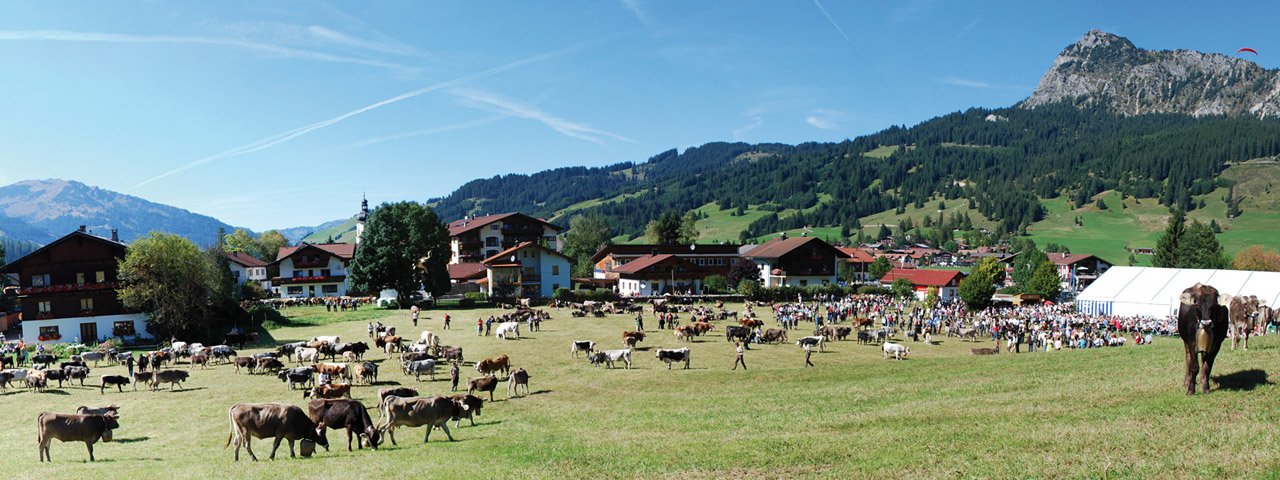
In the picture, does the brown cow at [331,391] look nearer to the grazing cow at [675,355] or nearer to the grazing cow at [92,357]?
the grazing cow at [675,355]

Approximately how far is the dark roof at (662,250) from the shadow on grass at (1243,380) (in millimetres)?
79891

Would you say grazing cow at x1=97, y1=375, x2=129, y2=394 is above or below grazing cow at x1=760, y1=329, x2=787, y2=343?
above

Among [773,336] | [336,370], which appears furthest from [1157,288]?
[336,370]

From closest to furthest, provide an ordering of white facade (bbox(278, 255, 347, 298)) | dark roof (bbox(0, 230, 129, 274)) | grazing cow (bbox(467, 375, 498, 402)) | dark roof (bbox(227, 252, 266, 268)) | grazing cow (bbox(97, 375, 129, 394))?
grazing cow (bbox(467, 375, 498, 402)), grazing cow (bbox(97, 375, 129, 394)), dark roof (bbox(0, 230, 129, 274)), white facade (bbox(278, 255, 347, 298)), dark roof (bbox(227, 252, 266, 268))

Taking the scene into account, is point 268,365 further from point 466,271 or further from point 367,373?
point 466,271

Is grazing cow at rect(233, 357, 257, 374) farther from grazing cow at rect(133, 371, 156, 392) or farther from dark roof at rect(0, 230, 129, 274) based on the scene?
dark roof at rect(0, 230, 129, 274)

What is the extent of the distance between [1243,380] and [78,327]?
59.9 metres

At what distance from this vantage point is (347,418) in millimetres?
16672

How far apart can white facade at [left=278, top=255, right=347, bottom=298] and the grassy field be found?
57345 millimetres

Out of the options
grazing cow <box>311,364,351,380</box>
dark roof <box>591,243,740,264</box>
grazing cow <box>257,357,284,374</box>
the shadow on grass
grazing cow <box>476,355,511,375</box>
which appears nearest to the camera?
the shadow on grass

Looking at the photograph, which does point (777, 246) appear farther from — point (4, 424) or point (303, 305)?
point (4, 424)

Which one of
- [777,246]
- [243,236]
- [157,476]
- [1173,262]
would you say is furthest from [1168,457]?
[243,236]

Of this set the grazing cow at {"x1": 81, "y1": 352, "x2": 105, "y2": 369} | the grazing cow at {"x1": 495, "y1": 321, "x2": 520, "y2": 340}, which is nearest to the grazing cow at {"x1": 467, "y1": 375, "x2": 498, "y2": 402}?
the grazing cow at {"x1": 495, "y1": 321, "x2": 520, "y2": 340}

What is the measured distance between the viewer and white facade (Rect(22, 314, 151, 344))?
150 feet
